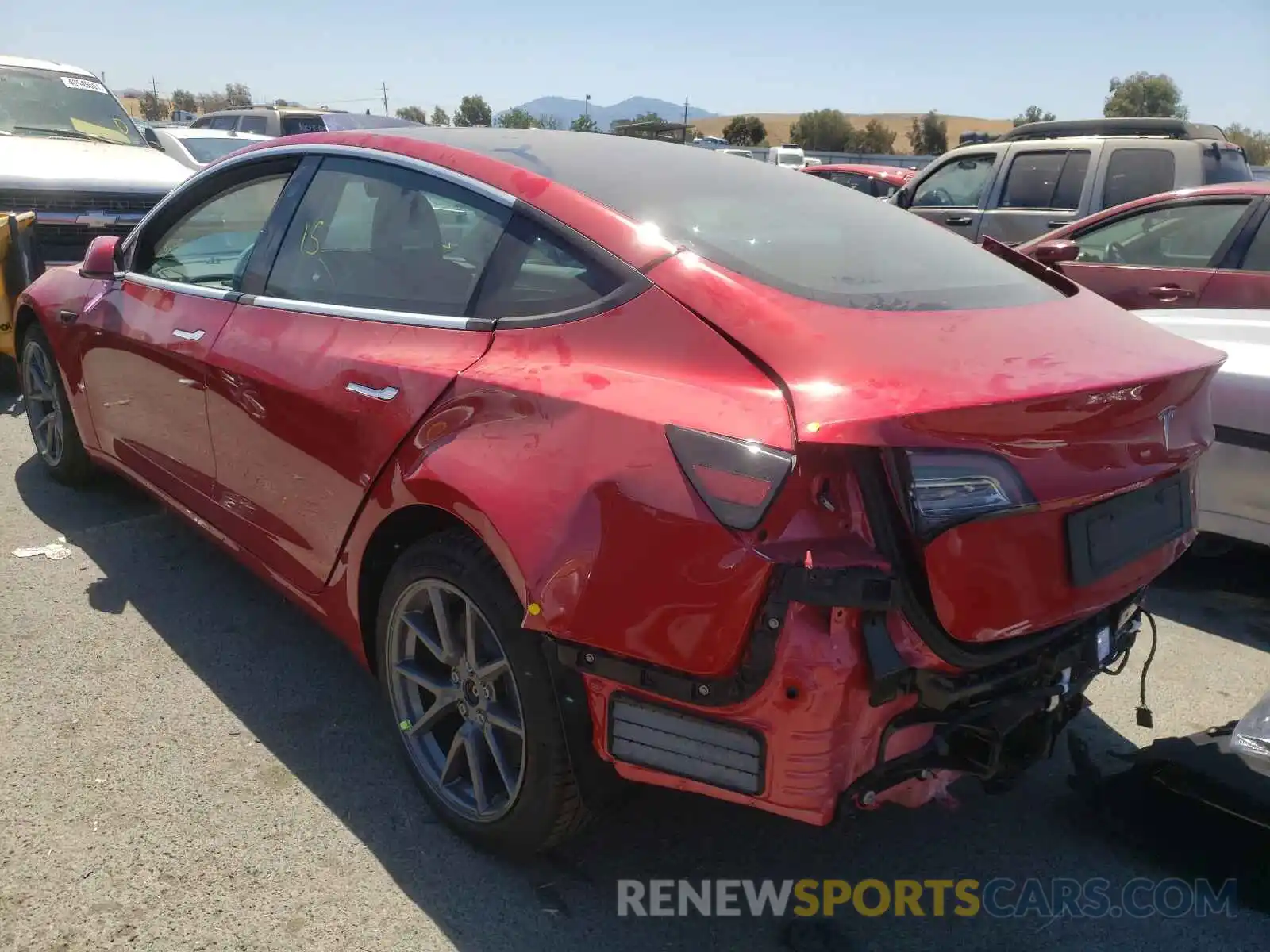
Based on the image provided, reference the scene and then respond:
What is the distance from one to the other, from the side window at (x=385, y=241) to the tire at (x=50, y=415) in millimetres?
2087

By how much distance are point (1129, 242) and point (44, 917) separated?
6.19 meters

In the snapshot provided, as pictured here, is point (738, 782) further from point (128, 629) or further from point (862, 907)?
point (128, 629)

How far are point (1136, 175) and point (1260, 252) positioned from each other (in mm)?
3605

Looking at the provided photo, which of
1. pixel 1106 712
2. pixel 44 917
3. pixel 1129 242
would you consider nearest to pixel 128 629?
pixel 44 917

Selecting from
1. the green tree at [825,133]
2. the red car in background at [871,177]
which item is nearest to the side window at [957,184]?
the red car in background at [871,177]

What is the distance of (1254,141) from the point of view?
53.8m

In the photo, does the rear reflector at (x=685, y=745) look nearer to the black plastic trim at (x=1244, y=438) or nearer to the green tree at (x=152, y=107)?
the black plastic trim at (x=1244, y=438)

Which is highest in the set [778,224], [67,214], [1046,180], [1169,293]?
[778,224]

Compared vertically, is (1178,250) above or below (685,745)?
above

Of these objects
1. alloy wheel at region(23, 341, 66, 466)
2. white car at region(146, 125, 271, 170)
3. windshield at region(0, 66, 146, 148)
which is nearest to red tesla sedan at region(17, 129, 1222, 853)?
alloy wheel at region(23, 341, 66, 466)

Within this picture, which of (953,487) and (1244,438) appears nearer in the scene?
(953,487)

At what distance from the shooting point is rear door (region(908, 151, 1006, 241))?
934cm

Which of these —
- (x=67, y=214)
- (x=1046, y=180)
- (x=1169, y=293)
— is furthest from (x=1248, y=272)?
(x=67, y=214)

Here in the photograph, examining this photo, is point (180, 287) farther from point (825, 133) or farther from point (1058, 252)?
point (825, 133)
